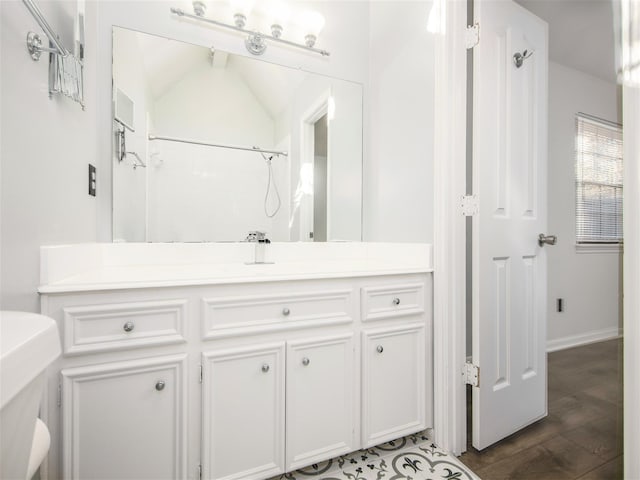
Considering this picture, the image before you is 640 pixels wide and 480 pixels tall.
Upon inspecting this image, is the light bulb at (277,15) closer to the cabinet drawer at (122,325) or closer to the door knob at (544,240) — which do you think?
the cabinet drawer at (122,325)

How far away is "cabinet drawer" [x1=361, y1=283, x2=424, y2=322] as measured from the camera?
1.35 metres

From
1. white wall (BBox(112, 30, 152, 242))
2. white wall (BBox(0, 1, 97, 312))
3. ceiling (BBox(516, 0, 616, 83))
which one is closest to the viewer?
white wall (BBox(0, 1, 97, 312))

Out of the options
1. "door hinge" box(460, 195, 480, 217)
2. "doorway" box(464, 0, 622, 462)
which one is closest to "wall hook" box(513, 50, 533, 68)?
"door hinge" box(460, 195, 480, 217)

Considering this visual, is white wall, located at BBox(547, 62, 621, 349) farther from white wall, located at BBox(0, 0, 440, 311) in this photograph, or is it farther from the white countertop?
the white countertop

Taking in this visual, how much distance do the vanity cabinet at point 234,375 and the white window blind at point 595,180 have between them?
232 cm

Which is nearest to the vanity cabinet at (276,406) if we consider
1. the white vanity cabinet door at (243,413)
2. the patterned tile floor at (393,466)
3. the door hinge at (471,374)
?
the white vanity cabinet door at (243,413)

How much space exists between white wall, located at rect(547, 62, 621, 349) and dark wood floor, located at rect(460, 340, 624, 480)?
2.35 ft

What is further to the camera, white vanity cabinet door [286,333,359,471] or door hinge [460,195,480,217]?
door hinge [460,195,480,217]

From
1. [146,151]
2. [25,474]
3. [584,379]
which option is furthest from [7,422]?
[584,379]

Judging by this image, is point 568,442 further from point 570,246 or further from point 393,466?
point 570,246

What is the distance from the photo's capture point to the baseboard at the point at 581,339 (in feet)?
8.69

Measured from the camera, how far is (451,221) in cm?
143

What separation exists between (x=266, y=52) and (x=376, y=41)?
697 mm

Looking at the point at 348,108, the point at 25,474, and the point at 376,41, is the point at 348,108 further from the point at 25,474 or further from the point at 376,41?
the point at 25,474
